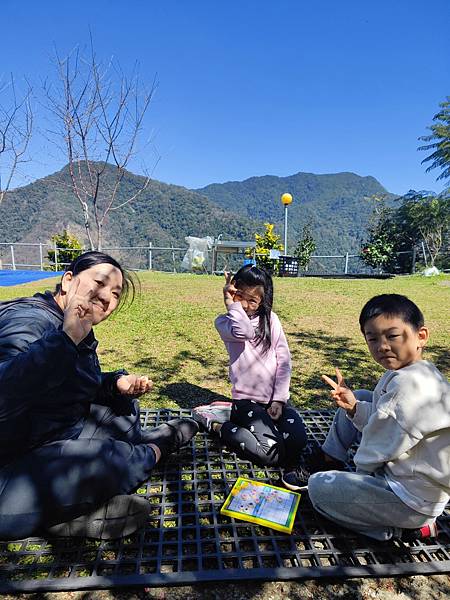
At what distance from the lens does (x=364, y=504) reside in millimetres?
1572

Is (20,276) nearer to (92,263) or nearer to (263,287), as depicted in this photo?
(263,287)

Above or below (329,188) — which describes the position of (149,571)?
below

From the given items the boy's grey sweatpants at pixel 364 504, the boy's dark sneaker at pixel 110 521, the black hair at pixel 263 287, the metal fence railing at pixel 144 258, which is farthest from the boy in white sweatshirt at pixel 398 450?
the metal fence railing at pixel 144 258

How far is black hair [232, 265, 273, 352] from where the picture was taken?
2.55m

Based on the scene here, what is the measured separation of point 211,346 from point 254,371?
2172 millimetres

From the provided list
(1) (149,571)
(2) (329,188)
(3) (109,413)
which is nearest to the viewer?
(1) (149,571)

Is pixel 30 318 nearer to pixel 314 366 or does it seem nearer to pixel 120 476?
pixel 120 476

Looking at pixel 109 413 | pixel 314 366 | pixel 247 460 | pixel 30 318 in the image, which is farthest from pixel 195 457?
pixel 314 366

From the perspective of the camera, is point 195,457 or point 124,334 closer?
point 195,457

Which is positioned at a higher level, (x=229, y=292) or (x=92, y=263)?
(x=92, y=263)

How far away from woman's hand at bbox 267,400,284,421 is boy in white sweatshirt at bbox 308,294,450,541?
65 cm

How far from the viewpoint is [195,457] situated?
222cm

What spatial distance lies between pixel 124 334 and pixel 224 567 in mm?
3974

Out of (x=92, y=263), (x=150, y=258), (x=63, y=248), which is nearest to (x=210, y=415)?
(x=92, y=263)
